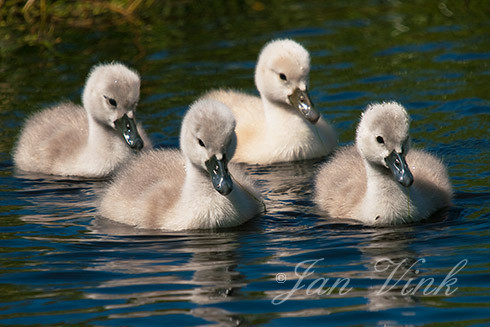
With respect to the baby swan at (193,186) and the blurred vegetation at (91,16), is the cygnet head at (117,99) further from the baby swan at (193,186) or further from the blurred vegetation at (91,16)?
the blurred vegetation at (91,16)

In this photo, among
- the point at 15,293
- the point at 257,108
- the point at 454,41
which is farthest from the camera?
the point at 454,41

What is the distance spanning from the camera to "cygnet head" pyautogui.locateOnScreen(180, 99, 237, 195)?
779cm

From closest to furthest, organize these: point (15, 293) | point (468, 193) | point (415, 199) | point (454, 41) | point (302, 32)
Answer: point (15, 293)
point (415, 199)
point (468, 193)
point (454, 41)
point (302, 32)

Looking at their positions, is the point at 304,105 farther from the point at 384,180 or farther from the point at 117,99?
the point at 384,180

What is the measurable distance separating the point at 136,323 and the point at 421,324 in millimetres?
1708

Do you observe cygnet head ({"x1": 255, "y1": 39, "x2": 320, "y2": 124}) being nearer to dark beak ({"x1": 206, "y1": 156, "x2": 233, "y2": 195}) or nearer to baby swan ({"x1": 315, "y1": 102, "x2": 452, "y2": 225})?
baby swan ({"x1": 315, "y1": 102, "x2": 452, "y2": 225})

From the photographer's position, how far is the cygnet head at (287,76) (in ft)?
33.8

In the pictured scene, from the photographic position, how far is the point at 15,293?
6.96 metres

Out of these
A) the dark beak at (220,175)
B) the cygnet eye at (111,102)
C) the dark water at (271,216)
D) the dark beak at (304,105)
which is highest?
the cygnet eye at (111,102)

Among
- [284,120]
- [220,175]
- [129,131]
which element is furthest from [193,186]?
[284,120]

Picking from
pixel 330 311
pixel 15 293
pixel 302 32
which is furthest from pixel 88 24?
pixel 330 311

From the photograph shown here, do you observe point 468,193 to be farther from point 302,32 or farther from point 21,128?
point 302,32

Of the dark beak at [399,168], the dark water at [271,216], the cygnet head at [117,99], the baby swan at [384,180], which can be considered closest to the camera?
the dark water at [271,216]

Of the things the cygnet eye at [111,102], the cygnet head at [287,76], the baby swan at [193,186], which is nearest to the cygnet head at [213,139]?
the baby swan at [193,186]
